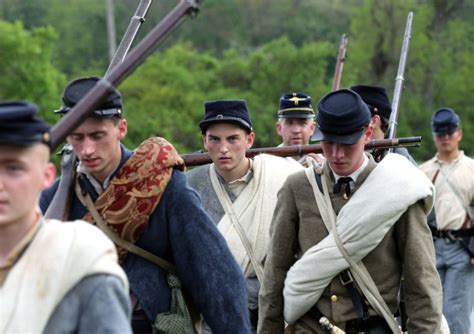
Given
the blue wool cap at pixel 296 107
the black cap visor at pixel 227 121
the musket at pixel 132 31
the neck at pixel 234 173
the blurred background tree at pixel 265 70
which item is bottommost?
the blurred background tree at pixel 265 70

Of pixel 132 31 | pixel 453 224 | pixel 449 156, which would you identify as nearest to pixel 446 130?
pixel 449 156

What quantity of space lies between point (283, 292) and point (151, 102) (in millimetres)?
40529

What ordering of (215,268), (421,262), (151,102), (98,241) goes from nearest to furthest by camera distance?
(98,241) < (215,268) < (421,262) < (151,102)

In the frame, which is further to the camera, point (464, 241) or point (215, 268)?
point (464, 241)

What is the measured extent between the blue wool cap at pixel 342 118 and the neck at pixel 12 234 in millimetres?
2835

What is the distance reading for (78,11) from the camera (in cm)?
7844

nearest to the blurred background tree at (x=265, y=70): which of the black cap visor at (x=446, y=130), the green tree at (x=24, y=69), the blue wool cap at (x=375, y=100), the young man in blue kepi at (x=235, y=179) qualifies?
the green tree at (x=24, y=69)

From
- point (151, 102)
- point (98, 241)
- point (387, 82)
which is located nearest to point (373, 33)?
point (387, 82)

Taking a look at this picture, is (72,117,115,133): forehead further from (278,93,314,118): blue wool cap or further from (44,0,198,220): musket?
(278,93,314,118): blue wool cap

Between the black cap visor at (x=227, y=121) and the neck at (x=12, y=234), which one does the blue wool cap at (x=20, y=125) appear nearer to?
the neck at (x=12, y=234)

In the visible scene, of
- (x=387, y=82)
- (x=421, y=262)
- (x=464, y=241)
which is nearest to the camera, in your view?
Result: (x=421, y=262)

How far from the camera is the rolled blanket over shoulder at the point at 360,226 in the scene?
6.86m

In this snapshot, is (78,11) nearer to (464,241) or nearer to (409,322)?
(464,241)

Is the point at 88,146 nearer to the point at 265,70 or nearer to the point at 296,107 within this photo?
the point at 296,107
